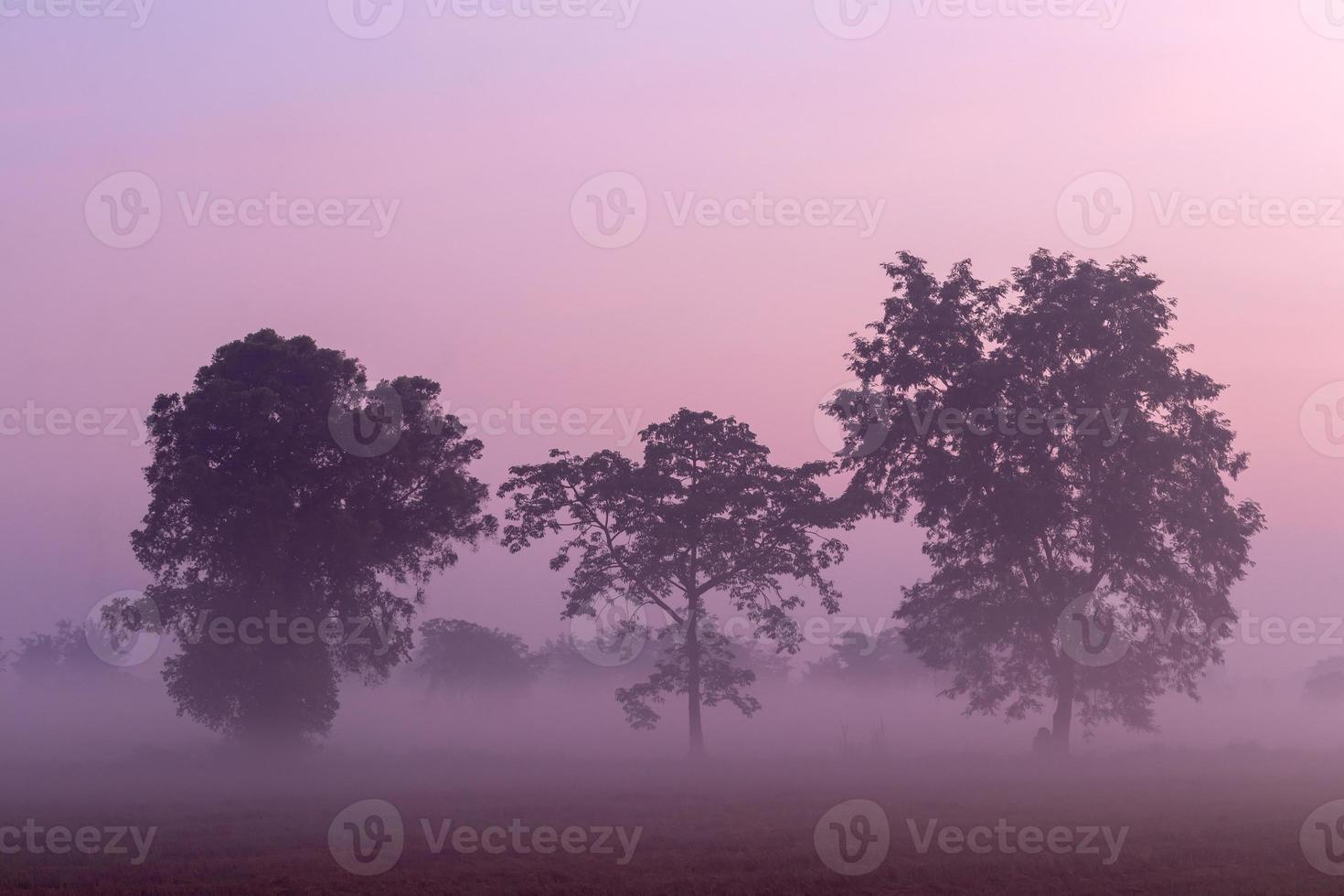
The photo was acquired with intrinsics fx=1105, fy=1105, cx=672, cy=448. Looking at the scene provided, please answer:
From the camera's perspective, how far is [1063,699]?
153 feet

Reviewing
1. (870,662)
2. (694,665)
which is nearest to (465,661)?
(870,662)

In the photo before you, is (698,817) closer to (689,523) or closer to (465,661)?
(689,523)

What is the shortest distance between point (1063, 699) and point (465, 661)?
76889 mm

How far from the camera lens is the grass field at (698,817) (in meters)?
19.8

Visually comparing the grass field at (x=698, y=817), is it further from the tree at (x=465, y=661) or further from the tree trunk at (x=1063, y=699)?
the tree at (x=465, y=661)

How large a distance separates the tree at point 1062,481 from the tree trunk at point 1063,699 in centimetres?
8

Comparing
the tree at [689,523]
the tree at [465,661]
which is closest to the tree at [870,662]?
the tree at [465,661]

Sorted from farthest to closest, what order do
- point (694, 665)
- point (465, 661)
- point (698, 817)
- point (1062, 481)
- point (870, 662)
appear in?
point (870, 662), point (465, 661), point (694, 665), point (1062, 481), point (698, 817)

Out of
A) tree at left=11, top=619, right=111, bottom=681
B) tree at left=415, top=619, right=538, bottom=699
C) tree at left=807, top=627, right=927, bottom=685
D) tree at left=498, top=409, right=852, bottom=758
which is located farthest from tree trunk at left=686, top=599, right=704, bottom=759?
tree at left=11, top=619, right=111, bottom=681

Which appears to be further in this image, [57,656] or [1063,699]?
[57,656]

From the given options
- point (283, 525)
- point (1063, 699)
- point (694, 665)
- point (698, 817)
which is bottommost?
point (698, 817)

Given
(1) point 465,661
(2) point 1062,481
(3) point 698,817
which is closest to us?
(3) point 698,817

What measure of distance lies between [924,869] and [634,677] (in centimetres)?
13469

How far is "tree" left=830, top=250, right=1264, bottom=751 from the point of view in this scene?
147 ft
